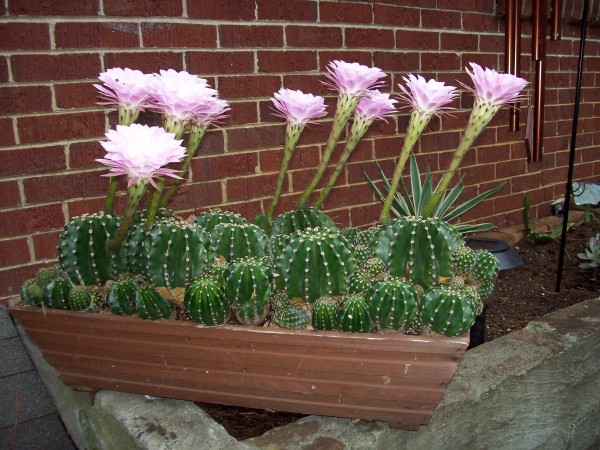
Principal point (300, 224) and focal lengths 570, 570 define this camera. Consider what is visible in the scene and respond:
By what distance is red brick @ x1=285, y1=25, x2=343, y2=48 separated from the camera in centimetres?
253

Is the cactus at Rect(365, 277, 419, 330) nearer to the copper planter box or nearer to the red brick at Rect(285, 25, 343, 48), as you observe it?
the copper planter box

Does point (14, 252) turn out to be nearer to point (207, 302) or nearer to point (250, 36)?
point (207, 302)

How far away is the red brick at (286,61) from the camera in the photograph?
8.08 feet

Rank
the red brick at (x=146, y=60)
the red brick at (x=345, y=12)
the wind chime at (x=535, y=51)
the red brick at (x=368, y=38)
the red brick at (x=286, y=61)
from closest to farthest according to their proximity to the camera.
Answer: the red brick at (x=146, y=60)
the red brick at (x=286, y=61)
the red brick at (x=345, y=12)
the red brick at (x=368, y=38)
the wind chime at (x=535, y=51)

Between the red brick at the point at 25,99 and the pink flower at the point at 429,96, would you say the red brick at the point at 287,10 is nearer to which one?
the red brick at the point at 25,99

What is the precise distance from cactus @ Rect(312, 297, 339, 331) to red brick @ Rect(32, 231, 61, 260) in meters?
1.19

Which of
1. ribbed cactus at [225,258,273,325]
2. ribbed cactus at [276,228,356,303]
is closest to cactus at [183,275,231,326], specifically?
ribbed cactus at [225,258,273,325]

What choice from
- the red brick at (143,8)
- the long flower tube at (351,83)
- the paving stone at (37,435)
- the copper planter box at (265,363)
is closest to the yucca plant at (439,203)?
the long flower tube at (351,83)

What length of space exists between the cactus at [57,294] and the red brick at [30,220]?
0.65 m

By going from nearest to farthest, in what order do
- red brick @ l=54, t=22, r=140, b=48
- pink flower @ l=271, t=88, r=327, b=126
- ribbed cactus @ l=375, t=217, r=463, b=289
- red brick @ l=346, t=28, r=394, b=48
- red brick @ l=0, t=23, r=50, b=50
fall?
1. ribbed cactus @ l=375, t=217, r=463, b=289
2. pink flower @ l=271, t=88, r=327, b=126
3. red brick @ l=0, t=23, r=50, b=50
4. red brick @ l=54, t=22, r=140, b=48
5. red brick @ l=346, t=28, r=394, b=48

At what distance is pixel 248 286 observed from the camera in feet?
4.22

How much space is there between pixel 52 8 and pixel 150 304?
3.92 feet

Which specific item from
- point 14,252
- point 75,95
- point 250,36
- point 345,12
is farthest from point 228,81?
point 14,252

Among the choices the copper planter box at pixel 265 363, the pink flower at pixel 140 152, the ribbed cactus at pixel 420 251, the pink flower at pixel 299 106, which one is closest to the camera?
the pink flower at pixel 140 152
